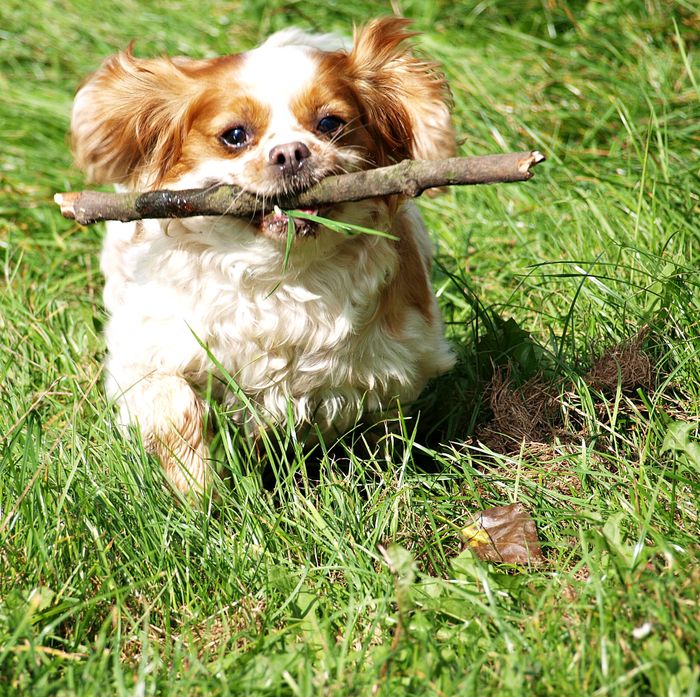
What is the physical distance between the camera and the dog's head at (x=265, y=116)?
2688 mm

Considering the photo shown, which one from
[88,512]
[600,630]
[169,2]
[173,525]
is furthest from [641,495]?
[169,2]

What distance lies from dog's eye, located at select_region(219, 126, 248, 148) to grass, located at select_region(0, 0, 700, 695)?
0.75 m

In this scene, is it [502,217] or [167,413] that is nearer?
[167,413]

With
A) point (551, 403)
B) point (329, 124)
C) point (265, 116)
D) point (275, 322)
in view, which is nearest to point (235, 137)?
point (265, 116)

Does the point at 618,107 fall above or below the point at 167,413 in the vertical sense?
above

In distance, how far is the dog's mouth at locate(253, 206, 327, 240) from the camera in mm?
2658

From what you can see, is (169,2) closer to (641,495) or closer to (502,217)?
(502,217)

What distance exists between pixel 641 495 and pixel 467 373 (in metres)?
0.98

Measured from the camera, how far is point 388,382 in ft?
10.1

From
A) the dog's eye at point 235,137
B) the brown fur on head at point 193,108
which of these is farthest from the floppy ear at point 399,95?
the dog's eye at point 235,137

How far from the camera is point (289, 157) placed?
2551 mm

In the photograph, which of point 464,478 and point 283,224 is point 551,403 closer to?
point 464,478

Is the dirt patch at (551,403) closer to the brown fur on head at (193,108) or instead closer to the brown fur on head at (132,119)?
the brown fur on head at (193,108)

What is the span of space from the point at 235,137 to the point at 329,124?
25 cm
